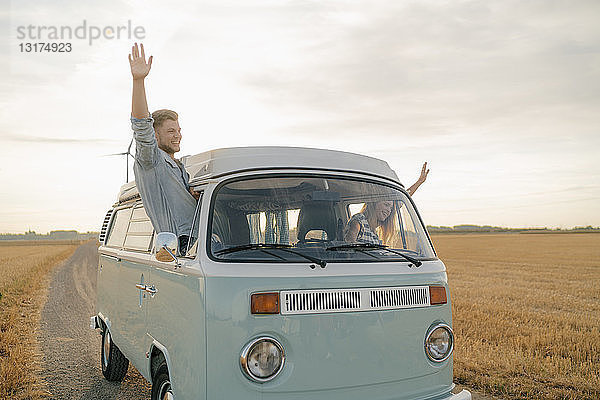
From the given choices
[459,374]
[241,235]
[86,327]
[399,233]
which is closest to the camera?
[241,235]

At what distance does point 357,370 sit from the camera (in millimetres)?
3545

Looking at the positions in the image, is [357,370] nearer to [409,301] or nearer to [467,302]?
[409,301]

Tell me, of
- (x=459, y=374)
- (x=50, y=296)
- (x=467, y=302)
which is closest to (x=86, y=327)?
(x=50, y=296)

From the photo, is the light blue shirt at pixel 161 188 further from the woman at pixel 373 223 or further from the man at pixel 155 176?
the woman at pixel 373 223

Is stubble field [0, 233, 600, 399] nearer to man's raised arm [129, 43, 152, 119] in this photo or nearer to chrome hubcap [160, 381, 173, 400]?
chrome hubcap [160, 381, 173, 400]

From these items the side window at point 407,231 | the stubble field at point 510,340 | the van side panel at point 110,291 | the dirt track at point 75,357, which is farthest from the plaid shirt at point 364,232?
the dirt track at point 75,357

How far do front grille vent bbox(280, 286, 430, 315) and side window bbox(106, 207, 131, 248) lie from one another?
3.41m

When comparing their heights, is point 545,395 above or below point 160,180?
below

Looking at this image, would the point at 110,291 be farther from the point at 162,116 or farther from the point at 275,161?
the point at 275,161

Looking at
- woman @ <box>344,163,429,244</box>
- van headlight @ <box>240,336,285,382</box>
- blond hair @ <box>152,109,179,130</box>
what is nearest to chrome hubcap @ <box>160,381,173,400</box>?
van headlight @ <box>240,336,285,382</box>

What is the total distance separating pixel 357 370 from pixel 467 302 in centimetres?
1052

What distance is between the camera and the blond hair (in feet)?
16.3

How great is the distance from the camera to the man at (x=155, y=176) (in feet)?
13.8

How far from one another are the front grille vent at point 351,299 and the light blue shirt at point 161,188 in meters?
1.21
